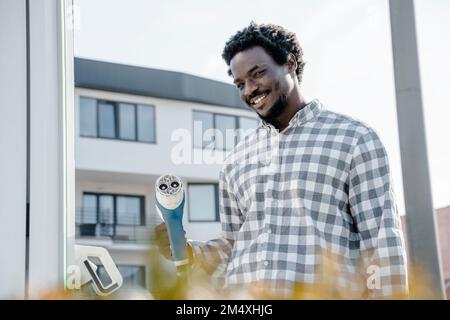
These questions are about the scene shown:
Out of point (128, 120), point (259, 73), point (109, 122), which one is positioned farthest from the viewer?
point (109, 122)

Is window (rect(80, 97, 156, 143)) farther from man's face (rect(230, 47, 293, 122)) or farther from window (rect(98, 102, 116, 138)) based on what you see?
man's face (rect(230, 47, 293, 122))

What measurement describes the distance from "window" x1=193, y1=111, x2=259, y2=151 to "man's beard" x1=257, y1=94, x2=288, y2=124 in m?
0.02

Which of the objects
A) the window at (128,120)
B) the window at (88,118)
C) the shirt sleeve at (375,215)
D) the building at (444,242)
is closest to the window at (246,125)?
the shirt sleeve at (375,215)

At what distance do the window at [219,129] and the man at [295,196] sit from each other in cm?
3

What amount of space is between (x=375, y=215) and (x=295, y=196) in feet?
0.50

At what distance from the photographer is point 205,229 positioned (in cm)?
150

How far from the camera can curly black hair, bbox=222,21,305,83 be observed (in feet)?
4.52

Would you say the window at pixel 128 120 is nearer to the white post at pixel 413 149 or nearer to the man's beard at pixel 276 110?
the man's beard at pixel 276 110

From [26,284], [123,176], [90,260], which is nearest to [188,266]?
[90,260]

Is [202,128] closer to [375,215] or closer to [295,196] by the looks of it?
[295,196]

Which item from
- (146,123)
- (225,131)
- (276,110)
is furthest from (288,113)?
(146,123)

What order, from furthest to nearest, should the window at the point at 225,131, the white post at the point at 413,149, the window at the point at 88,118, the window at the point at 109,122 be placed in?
the window at the point at 109,122, the window at the point at 88,118, the window at the point at 225,131, the white post at the point at 413,149

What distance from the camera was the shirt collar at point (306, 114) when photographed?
1462 millimetres

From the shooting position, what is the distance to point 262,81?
148 centimetres
